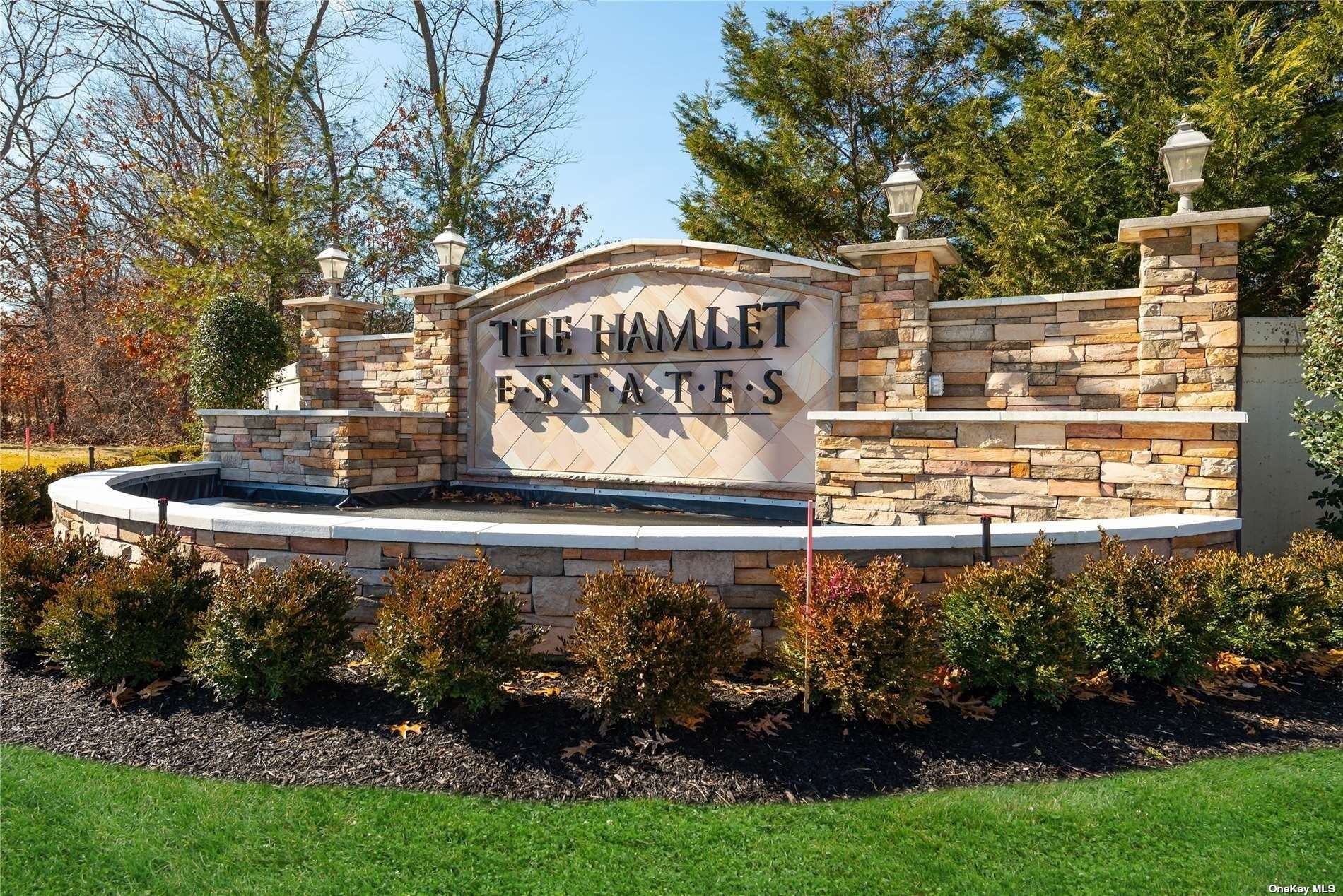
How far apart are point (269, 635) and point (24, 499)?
22.5ft

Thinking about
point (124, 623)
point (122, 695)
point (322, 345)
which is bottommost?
point (122, 695)

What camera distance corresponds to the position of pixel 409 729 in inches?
143

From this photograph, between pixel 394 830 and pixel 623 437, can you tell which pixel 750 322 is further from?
pixel 394 830

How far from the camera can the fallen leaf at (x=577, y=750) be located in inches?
134

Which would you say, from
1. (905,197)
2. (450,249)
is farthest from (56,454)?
(905,197)

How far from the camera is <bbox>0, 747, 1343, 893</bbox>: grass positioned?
8.73ft

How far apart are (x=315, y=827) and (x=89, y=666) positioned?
204 centimetres

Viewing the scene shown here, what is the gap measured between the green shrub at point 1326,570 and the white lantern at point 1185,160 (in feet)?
10.4

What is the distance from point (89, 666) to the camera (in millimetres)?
4102

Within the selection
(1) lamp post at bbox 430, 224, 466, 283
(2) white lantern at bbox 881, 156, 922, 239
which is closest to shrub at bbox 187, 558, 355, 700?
(2) white lantern at bbox 881, 156, 922, 239

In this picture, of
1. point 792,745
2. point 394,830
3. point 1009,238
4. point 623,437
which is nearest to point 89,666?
point 394,830

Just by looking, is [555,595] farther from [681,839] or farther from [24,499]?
[24,499]

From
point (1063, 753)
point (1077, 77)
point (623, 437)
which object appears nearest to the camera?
point (1063, 753)

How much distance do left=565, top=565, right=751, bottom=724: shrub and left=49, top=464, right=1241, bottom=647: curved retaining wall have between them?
48 cm
